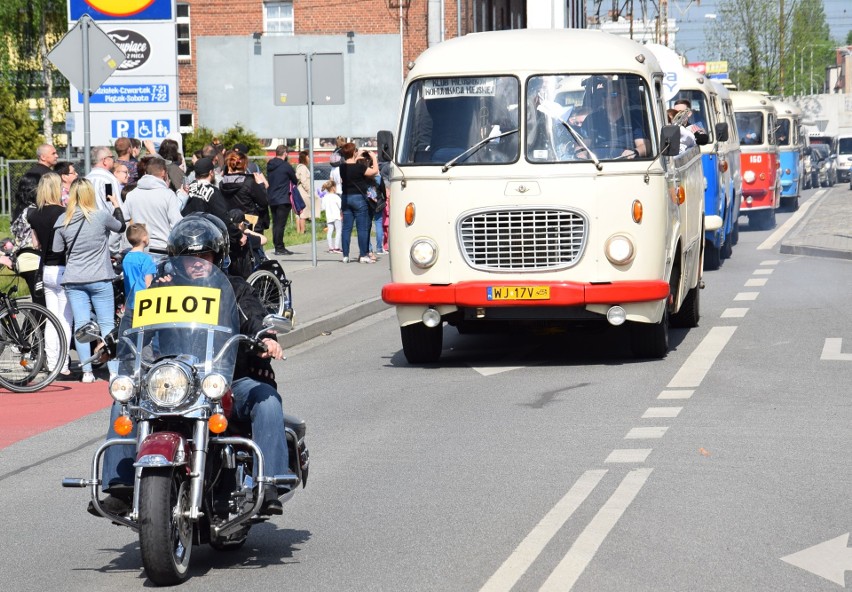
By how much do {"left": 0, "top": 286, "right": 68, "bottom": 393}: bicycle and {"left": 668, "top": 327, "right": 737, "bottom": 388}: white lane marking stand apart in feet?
16.5

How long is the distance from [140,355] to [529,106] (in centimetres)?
758

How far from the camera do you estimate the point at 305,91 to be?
21.8 meters

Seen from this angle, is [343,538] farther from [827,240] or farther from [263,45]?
[263,45]

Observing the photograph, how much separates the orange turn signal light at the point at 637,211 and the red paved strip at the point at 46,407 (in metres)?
4.46

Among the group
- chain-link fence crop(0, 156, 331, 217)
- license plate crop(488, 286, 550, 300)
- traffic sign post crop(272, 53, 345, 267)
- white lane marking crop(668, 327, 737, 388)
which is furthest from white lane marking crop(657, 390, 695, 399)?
chain-link fence crop(0, 156, 331, 217)

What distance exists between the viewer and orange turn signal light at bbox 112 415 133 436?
6156 mm

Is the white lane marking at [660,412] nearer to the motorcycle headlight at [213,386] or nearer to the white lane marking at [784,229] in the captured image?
the motorcycle headlight at [213,386]

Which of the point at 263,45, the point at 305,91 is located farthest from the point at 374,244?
the point at 263,45

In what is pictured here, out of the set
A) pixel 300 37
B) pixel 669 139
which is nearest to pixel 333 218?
pixel 669 139

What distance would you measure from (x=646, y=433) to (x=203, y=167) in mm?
6935

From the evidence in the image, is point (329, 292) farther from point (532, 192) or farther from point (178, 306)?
point (178, 306)

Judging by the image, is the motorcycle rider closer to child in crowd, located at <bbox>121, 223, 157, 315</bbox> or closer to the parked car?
child in crowd, located at <bbox>121, 223, 157, 315</bbox>

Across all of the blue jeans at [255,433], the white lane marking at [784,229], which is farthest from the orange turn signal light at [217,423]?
the white lane marking at [784,229]

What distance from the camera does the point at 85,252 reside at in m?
12.9
